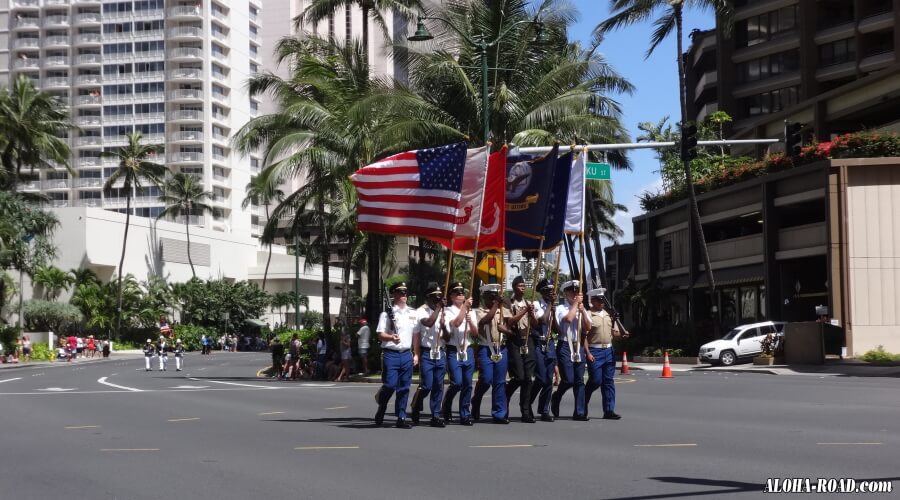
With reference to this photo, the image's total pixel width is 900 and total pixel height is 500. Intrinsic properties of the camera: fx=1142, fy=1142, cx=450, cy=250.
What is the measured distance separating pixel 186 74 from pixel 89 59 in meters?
9.90

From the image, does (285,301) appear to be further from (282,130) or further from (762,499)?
(762,499)

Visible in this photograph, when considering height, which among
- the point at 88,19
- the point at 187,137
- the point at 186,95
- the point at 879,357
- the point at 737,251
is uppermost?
the point at 88,19

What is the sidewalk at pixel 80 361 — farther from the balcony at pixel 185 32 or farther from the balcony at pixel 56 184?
the balcony at pixel 185 32

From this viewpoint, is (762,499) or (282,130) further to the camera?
(282,130)

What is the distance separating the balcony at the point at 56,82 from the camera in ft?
365

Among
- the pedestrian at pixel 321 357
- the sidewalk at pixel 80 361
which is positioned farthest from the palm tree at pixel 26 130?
the pedestrian at pixel 321 357

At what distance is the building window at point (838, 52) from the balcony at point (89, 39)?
72396 mm

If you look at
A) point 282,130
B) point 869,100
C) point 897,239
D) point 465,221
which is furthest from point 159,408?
point 869,100

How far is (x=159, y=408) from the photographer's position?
2066 centimetres

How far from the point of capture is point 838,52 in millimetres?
62312

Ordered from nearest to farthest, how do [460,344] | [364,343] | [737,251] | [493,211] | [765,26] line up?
1. [460,344]
2. [493,211]
3. [364,343]
4. [737,251]
5. [765,26]

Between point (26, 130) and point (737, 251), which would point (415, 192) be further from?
point (26, 130)

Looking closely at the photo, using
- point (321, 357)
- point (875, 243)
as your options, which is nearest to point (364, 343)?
point (321, 357)

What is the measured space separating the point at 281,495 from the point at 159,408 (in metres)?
12.1
